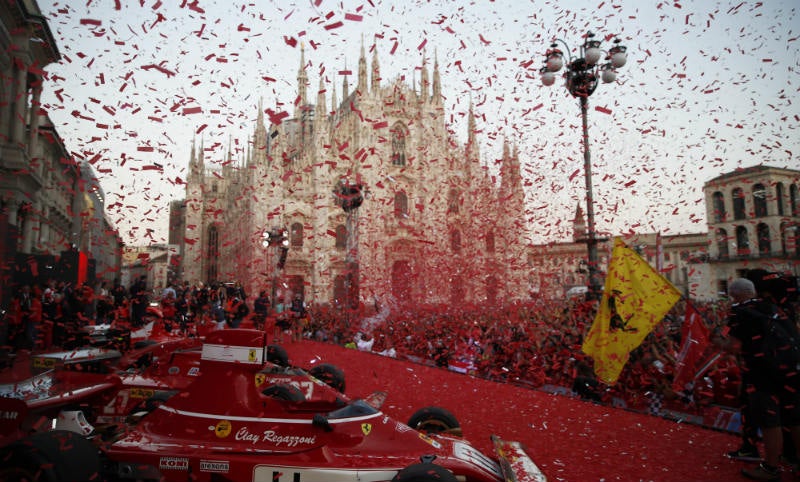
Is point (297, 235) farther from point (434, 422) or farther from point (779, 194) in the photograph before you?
point (779, 194)

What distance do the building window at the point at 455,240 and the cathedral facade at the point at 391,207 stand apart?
0.31ft

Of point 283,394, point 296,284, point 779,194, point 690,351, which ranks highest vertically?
point 779,194

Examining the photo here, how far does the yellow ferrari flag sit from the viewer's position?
704cm

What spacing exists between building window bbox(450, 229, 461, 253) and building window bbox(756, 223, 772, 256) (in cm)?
2682

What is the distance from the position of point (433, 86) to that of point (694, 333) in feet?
130

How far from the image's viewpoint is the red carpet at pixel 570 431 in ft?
14.2

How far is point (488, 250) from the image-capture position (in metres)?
41.9

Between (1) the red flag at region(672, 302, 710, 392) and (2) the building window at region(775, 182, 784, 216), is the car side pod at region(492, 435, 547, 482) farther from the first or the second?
(2) the building window at region(775, 182, 784, 216)

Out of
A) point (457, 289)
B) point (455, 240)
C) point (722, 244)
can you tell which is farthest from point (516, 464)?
point (722, 244)

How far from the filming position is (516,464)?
3.74 meters

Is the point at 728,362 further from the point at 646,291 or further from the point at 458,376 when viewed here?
the point at 458,376

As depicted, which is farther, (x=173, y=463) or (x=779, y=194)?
(x=779, y=194)

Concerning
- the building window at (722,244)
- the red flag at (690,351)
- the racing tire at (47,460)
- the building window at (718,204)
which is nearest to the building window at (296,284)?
the red flag at (690,351)

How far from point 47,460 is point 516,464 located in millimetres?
3386
